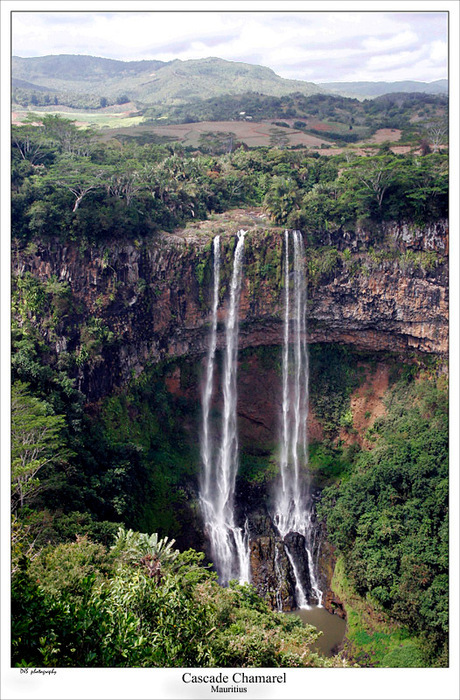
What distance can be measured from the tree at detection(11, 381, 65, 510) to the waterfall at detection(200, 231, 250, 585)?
7.06m

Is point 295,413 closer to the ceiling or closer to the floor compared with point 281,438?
closer to the ceiling

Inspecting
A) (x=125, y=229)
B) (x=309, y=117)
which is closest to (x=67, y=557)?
(x=125, y=229)

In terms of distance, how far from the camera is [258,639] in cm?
1152

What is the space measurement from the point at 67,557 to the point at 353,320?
50.4ft

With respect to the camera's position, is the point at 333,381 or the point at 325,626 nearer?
the point at 325,626

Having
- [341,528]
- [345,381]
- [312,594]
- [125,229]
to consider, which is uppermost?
[125,229]

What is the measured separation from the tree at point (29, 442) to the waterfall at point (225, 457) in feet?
23.1

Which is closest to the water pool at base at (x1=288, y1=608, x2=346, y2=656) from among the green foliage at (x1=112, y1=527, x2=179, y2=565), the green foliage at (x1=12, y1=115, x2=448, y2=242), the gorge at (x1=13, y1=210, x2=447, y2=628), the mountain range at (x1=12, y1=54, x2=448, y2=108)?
the gorge at (x1=13, y1=210, x2=447, y2=628)

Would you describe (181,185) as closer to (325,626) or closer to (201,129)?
(201,129)

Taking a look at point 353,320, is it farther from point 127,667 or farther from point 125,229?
point 127,667

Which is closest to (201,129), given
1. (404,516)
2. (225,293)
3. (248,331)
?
(225,293)

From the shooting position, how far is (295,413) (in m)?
25.1

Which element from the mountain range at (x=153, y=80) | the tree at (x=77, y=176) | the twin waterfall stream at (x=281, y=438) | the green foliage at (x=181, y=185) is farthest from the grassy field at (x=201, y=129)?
the twin waterfall stream at (x=281, y=438)

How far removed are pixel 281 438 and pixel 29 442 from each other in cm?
1154
